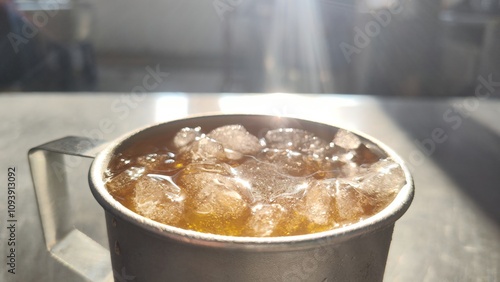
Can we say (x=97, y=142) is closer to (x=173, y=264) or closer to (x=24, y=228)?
(x=173, y=264)

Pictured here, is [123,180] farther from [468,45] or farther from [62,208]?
[468,45]

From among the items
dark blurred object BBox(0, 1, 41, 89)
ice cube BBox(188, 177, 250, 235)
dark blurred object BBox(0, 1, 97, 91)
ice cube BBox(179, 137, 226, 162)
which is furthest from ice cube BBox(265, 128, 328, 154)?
dark blurred object BBox(0, 1, 41, 89)

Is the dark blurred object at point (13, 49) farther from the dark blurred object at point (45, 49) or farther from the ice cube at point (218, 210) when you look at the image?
the ice cube at point (218, 210)

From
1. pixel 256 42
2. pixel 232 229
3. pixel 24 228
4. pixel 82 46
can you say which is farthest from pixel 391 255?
pixel 256 42

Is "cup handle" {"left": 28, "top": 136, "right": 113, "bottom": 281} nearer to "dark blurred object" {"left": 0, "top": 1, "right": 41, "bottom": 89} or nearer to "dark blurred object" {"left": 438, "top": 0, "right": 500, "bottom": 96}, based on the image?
"dark blurred object" {"left": 438, "top": 0, "right": 500, "bottom": 96}

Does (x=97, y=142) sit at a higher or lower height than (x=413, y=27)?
higher

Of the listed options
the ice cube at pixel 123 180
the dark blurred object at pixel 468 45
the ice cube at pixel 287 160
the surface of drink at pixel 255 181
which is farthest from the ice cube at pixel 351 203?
the dark blurred object at pixel 468 45
